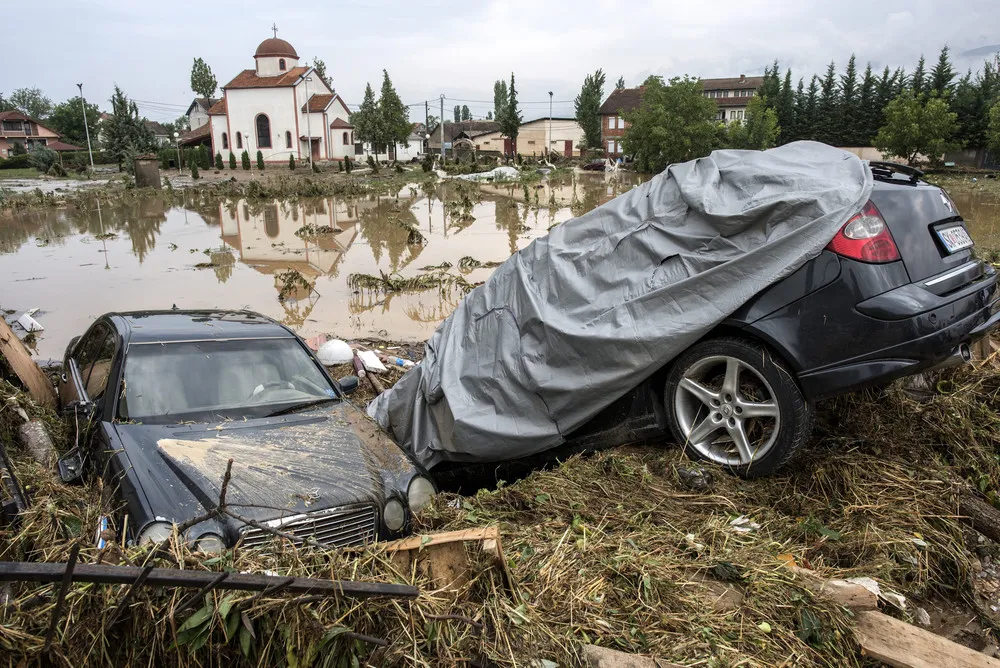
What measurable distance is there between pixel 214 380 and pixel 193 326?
2.40ft

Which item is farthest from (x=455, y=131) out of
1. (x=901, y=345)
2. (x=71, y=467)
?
(x=901, y=345)

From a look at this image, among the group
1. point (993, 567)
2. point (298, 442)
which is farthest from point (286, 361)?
point (993, 567)

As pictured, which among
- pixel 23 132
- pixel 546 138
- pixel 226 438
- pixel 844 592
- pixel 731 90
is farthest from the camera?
pixel 731 90

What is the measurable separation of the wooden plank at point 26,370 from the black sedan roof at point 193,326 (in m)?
1.05

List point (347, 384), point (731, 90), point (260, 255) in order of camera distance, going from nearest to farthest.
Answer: point (347, 384) < point (260, 255) < point (731, 90)

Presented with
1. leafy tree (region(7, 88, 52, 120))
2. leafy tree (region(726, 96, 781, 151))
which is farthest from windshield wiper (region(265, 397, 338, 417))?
leafy tree (region(7, 88, 52, 120))

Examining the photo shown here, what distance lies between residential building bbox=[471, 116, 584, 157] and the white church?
95.4ft

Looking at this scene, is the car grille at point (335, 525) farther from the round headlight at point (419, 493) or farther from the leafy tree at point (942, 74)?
the leafy tree at point (942, 74)

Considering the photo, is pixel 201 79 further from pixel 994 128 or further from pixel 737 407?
pixel 737 407

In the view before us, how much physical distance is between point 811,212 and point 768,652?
89.7 inches

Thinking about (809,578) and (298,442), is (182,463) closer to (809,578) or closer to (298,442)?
(298,442)

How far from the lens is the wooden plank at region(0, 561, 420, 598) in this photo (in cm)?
192

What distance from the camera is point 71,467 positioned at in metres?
3.97

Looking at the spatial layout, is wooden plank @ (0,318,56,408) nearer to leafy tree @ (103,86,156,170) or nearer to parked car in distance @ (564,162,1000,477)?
parked car in distance @ (564,162,1000,477)
